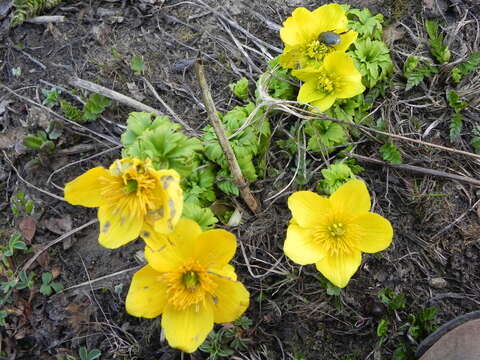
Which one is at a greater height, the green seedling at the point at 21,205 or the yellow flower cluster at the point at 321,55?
the yellow flower cluster at the point at 321,55

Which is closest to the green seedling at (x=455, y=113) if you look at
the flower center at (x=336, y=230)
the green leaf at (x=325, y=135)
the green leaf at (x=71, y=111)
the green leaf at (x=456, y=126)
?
the green leaf at (x=456, y=126)

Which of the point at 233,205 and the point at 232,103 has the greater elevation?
the point at 232,103

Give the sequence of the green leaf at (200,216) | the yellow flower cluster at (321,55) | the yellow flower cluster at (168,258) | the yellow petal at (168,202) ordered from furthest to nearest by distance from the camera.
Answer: the yellow flower cluster at (321,55)
the green leaf at (200,216)
the yellow flower cluster at (168,258)
the yellow petal at (168,202)

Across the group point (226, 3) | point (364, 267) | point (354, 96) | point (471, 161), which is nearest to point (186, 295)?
point (364, 267)

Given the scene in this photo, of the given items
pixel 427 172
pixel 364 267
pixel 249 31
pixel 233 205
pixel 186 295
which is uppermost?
pixel 249 31

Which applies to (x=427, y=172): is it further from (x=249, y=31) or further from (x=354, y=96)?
(x=249, y=31)

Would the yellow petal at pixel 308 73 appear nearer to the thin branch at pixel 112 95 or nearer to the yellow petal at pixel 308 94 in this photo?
the yellow petal at pixel 308 94

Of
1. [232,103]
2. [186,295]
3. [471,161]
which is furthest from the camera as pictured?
[232,103]
